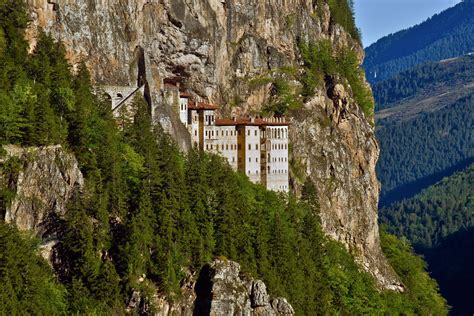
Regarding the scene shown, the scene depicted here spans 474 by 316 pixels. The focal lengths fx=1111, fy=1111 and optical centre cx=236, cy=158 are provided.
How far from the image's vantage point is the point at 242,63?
5384 inches

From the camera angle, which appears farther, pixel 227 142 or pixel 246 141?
pixel 246 141

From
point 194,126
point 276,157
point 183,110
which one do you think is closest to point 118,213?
point 183,110

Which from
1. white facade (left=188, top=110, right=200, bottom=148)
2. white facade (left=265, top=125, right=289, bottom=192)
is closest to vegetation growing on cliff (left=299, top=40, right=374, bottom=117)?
white facade (left=265, top=125, right=289, bottom=192)

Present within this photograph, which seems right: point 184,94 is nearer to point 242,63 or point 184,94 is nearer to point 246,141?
point 246,141

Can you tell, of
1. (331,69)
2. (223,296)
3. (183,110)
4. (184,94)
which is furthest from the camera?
(331,69)

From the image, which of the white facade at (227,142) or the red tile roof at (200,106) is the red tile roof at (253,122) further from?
→ the red tile roof at (200,106)

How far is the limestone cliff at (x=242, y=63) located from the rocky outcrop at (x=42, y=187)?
1402 cm

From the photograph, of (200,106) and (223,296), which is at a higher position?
(200,106)

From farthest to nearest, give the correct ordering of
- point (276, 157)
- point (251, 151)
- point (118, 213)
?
point (276, 157) → point (251, 151) → point (118, 213)

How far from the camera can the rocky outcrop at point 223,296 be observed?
10000cm

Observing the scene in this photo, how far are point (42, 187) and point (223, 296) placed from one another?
23211 millimetres

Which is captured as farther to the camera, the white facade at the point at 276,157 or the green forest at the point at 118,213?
the white facade at the point at 276,157

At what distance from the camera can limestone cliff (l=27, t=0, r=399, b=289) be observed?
105938mm

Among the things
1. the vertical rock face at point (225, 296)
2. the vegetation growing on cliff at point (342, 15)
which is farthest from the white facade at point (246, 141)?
the vegetation growing on cliff at point (342, 15)
